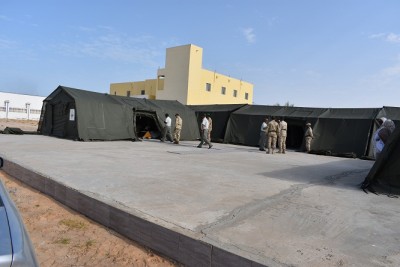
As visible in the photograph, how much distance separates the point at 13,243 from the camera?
1901 millimetres

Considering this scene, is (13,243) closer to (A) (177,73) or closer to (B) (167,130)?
(B) (167,130)

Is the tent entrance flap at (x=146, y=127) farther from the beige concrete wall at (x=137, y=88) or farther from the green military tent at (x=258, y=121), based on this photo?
the beige concrete wall at (x=137, y=88)

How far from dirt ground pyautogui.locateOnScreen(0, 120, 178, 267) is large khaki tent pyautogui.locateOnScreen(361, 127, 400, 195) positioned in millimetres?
4954

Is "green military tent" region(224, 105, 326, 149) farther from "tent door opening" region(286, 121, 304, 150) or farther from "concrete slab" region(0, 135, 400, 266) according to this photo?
"concrete slab" region(0, 135, 400, 266)

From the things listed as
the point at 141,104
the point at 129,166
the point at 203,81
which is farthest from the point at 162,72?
the point at 129,166

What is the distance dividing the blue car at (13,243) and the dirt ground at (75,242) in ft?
4.75

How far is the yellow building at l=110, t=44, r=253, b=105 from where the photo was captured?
3628cm

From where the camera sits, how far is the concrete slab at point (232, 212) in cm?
325

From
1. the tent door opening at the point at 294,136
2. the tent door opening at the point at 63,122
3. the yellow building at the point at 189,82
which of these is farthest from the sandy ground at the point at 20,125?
the tent door opening at the point at 294,136

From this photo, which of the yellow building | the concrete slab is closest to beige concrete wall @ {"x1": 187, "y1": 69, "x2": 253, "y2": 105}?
the yellow building

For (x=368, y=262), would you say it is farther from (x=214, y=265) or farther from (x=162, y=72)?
(x=162, y=72)

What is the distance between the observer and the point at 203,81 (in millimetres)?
38062

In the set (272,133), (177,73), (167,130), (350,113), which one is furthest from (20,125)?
(350,113)

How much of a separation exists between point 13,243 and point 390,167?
664 cm
